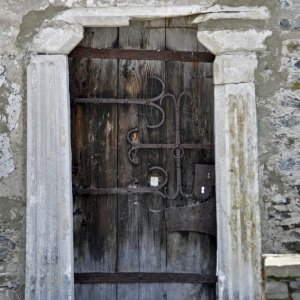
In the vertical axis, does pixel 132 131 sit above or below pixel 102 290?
above

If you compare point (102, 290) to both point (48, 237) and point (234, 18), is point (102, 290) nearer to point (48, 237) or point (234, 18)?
point (48, 237)

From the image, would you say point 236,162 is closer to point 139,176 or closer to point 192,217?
point 192,217

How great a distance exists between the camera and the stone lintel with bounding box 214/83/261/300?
4.65 metres

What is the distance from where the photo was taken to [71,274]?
4.65m

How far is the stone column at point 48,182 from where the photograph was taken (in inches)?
182

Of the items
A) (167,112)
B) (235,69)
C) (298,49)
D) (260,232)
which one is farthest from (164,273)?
(298,49)

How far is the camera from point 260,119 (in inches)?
189

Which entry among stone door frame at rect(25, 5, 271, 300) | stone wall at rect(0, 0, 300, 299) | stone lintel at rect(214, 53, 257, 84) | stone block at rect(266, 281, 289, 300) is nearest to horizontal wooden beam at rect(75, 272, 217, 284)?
stone door frame at rect(25, 5, 271, 300)

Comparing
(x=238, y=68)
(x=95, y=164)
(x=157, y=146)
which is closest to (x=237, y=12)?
(x=238, y=68)

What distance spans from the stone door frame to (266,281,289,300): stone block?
69 centimetres

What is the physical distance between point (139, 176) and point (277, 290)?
149 centimetres

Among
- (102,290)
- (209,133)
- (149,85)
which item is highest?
(149,85)

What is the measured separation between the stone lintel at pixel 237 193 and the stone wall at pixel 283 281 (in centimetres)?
69

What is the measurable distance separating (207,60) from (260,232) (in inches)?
53.2
